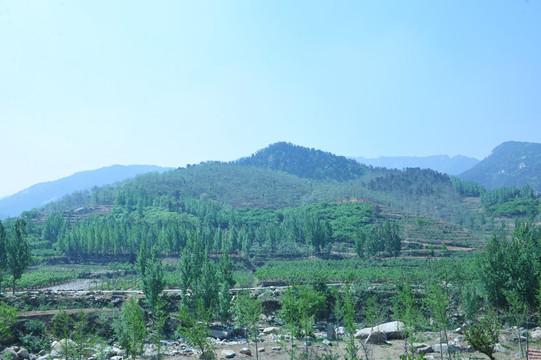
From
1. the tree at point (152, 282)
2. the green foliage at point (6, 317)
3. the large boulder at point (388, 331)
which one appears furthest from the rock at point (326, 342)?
the green foliage at point (6, 317)

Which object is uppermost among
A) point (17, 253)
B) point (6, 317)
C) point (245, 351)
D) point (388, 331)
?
point (17, 253)

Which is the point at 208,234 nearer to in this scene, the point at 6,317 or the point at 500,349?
the point at 6,317

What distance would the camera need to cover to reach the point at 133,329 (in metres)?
22.6

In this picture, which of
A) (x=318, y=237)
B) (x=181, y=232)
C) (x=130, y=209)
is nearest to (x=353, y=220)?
(x=318, y=237)

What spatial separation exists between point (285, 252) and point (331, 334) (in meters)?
51.6

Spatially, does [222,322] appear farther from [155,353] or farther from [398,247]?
[398,247]

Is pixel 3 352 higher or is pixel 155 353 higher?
pixel 3 352

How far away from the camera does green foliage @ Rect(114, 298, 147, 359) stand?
2244 centimetres

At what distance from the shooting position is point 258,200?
16362 centimetres

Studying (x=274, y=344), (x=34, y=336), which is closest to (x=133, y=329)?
(x=274, y=344)

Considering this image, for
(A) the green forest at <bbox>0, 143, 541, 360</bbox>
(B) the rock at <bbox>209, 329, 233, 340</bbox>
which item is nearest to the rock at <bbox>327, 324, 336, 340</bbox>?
(A) the green forest at <bbox>0, 143, 541, 360</bbox>

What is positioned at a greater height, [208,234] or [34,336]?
[208,234]

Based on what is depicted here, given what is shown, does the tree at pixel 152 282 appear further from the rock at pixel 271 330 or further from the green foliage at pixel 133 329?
the rock at pixel 271 330

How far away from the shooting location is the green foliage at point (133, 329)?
73.6 ft
